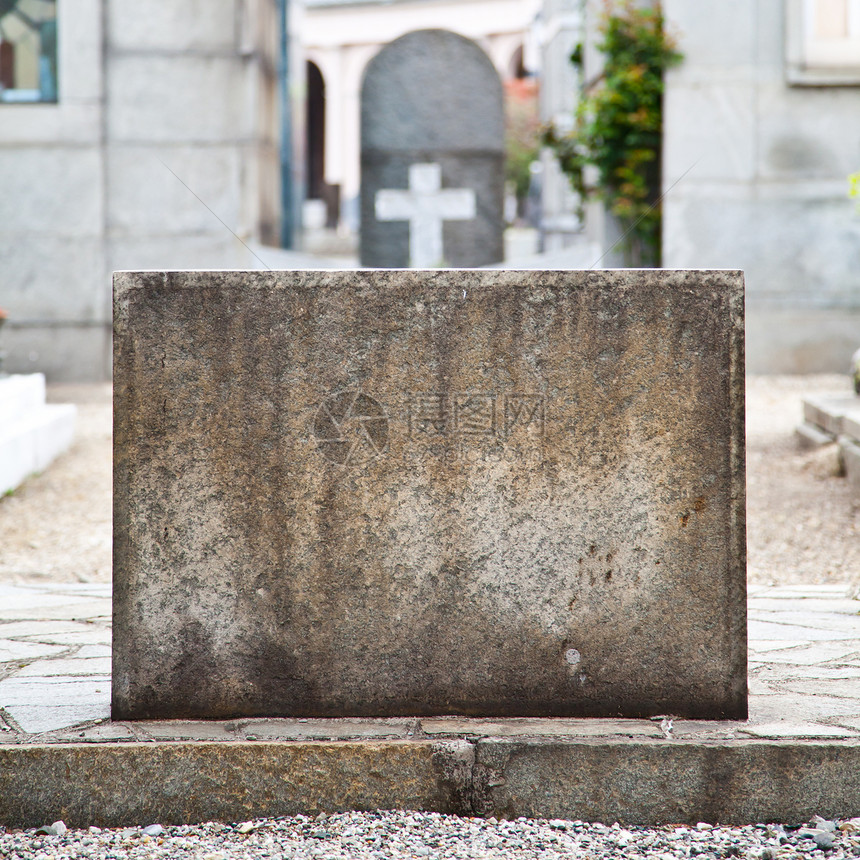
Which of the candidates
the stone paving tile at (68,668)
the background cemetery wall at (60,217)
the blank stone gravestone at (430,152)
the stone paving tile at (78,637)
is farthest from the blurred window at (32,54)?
the stone paving tile at (68,668)

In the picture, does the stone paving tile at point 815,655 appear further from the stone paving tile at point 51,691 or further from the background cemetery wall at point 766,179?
the background cemetery wall at point 766,179

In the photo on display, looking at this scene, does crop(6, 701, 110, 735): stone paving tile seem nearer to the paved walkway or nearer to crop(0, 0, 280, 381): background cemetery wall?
the paved walkway

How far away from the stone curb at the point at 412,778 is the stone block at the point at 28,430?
4.15 meters

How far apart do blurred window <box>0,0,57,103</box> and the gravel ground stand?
3505 millimetres

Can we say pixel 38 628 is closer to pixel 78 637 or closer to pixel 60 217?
pixel 78 637

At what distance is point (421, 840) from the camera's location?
2242mm

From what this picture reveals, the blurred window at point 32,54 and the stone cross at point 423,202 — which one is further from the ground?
the blurred window at point 32,54

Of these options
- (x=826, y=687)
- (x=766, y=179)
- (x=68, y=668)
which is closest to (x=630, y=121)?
(x=766, y=179)

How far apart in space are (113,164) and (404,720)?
830 centimetres

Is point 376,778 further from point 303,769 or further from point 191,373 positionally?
point 191,373

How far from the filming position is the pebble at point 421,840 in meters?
2.19

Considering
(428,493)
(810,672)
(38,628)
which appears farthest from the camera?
(38,628)

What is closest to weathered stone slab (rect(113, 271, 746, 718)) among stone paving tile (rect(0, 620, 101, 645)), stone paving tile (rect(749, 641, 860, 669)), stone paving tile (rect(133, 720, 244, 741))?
stone paving tile (rect(133, 720, 244, 741))

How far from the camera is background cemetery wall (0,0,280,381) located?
9.70m
